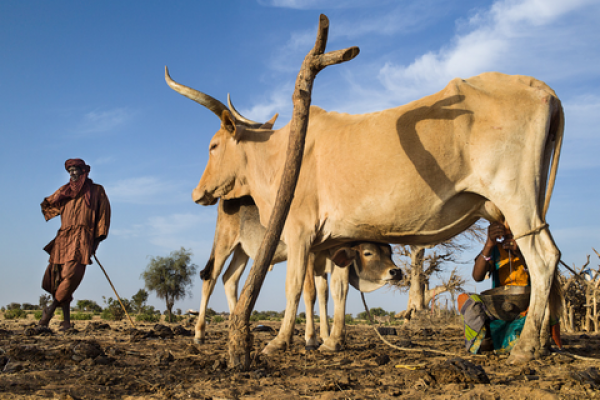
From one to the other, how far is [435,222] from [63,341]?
5195 mm

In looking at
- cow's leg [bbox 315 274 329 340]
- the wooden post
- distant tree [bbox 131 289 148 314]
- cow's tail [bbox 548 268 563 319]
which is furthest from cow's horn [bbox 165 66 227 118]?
distant tree [bbox 131 289 148 314]

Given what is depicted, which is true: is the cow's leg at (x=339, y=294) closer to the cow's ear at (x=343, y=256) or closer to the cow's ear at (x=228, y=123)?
the cow's ear at (x=343, y=256)

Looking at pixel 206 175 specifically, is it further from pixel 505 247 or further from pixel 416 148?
pixel 505 247

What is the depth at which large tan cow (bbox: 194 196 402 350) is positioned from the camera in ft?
20.2

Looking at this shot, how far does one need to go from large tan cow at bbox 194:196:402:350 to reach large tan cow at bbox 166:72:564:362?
752 millimetres

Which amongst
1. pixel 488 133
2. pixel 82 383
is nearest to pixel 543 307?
pixel 488 133

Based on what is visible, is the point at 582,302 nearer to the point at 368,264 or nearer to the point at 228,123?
the point at 368,264

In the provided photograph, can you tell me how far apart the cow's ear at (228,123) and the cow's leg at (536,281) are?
12.0 feet

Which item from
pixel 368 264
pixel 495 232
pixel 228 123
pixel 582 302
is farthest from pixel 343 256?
pixel 582 302

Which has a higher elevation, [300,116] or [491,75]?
[491,75]

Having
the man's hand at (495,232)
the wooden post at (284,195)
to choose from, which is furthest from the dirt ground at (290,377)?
the man's hand at (495,232)

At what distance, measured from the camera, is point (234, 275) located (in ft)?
26.0

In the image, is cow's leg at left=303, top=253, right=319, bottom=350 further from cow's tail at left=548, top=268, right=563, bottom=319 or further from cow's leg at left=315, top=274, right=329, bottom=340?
cow's tail at left=548, top=268, right=563, bottom=319

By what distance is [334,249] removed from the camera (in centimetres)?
621
